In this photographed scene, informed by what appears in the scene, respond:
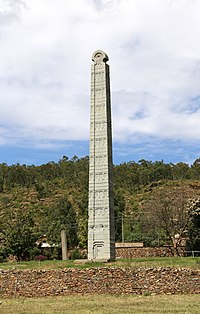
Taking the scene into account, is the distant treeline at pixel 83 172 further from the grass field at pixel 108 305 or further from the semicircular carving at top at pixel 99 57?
the grass field at pixel 108 305

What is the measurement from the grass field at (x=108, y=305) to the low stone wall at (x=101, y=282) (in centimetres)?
80

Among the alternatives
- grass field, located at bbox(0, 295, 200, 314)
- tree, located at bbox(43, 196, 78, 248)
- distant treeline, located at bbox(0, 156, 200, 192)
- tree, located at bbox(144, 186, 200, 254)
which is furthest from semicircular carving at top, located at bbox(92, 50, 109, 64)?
distant treeline, located at bbox(0, 156, 200, 192)

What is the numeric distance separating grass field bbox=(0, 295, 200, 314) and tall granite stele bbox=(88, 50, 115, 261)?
592 cm

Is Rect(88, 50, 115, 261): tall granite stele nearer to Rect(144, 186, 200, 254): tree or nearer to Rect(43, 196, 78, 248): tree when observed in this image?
Rect(144, 186, 200, 254): tree

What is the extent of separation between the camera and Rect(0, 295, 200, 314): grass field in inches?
512

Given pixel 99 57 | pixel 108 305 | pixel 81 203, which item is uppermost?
pixel 99 57

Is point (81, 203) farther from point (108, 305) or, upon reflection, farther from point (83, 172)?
point (108, 305)

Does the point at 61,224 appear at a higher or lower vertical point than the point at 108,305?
higher

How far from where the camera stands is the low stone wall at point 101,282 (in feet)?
57.6

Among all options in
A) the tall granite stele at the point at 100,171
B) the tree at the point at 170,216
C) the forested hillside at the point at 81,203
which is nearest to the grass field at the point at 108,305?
the tall granite stele at the point at 100,171

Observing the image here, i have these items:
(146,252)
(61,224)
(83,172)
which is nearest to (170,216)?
(146,252)

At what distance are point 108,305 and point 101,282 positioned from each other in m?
3.67

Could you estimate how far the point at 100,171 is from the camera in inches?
930

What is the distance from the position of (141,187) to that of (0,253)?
172 ft
